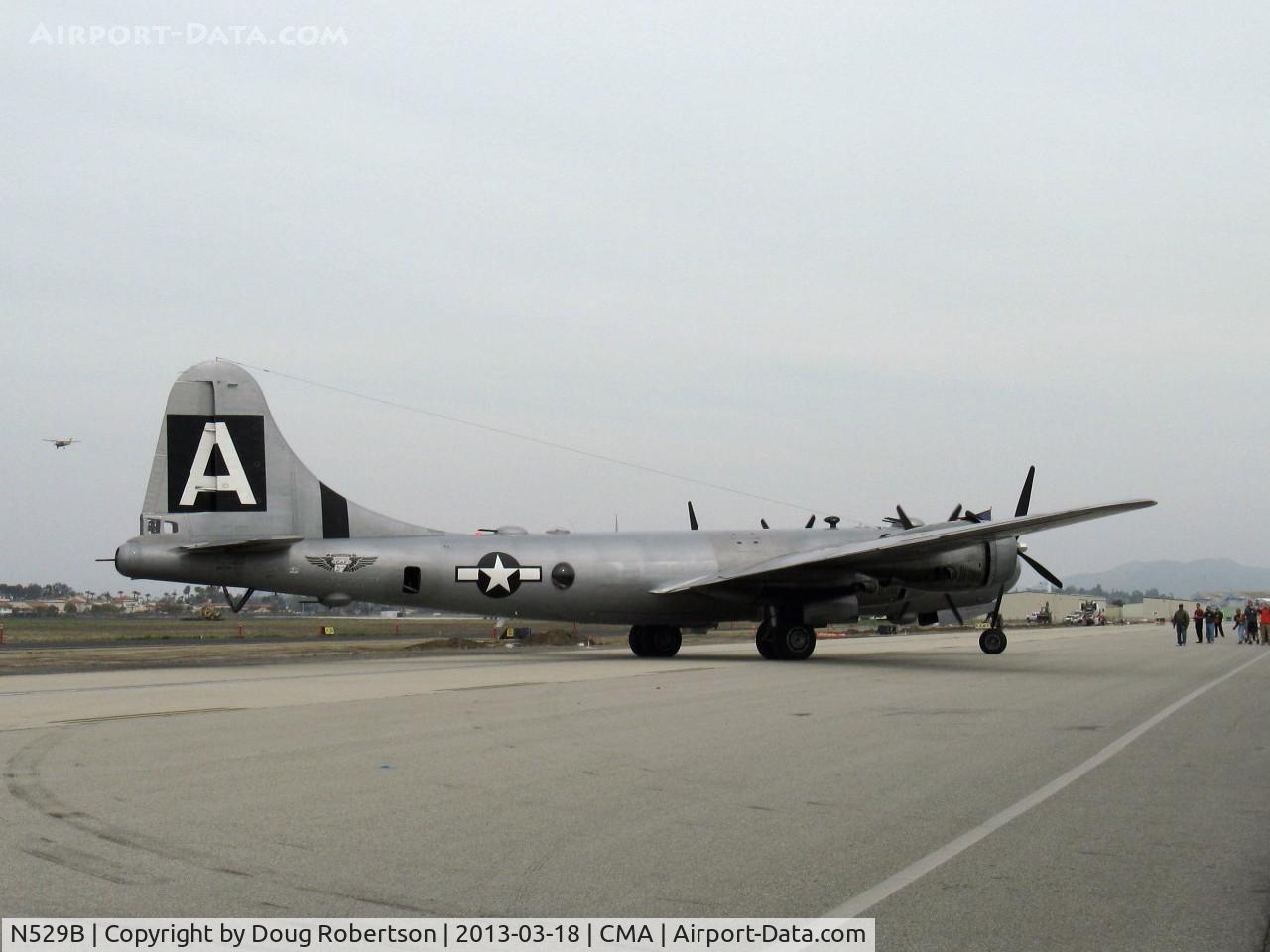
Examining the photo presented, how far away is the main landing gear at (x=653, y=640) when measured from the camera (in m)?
30.7

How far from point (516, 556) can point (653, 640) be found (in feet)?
17.9

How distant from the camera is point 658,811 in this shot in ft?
27.8

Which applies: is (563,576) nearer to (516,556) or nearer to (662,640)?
(516,556)

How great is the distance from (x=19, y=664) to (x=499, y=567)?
11.2 meters

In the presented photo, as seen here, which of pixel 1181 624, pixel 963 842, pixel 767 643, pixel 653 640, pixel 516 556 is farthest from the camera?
pixel 1181 624

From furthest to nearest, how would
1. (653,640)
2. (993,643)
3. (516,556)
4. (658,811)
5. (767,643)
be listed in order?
(993,643), (653,640), (767,643), (516,556), (658,811)

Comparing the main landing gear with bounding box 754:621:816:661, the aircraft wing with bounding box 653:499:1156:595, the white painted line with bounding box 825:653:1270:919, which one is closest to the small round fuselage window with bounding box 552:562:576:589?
the aircraft wing with bounding box 653:499:1156:595

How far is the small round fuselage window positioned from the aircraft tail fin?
180 inches

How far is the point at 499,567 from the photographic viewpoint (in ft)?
88.3

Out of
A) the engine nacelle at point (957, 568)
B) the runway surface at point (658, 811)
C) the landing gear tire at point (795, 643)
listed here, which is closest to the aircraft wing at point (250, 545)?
the runway surface at point (658, 811)

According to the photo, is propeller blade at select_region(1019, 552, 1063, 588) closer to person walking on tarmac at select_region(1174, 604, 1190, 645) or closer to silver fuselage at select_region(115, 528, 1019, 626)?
silver fuselage at select_region(115, 528, 1019, 626)

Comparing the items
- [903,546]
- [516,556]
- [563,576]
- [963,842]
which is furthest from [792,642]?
[963,842]

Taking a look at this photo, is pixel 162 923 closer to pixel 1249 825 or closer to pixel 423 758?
pixel 423 758

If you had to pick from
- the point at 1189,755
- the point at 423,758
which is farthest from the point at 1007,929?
the point at 1189,755
